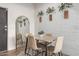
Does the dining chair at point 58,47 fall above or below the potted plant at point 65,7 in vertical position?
below

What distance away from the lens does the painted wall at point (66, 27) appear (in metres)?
1.56

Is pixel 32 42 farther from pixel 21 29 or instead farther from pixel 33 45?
pixel 21 29

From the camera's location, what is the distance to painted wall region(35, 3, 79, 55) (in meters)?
1.56

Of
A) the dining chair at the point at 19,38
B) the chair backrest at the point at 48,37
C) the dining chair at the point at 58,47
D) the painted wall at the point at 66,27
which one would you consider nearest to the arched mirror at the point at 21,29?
the dining chair at the point at 19,38

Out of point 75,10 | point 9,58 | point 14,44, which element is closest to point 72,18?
point 75,10

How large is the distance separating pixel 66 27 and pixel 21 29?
71 centimetres

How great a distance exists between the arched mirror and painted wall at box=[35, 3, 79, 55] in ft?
0.59

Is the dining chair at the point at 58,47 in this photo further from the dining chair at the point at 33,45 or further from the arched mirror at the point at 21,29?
the arched mirror at the point at 21,29

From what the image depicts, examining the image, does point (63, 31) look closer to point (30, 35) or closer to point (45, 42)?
point (45, 42)

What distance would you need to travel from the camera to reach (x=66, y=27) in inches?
62.1

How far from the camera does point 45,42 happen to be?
5.27ft

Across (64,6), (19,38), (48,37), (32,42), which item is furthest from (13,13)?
(64,6)

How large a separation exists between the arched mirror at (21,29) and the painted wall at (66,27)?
18 centimetres

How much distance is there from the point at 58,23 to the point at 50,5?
1.02 ft
